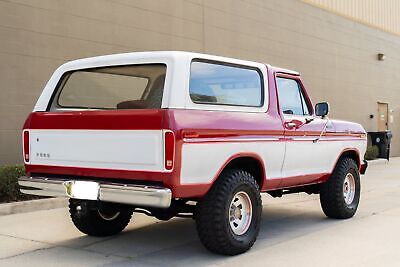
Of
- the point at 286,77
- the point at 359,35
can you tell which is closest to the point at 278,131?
the point at 286,77

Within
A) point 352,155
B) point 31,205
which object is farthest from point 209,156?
point 31,205

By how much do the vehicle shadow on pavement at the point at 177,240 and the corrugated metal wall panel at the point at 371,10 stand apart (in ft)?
41.1

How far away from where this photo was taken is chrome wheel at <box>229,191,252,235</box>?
5.45 metres

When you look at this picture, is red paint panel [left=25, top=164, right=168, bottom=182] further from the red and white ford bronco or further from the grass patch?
the grass patch

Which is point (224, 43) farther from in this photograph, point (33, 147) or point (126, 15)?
point (33, 147)

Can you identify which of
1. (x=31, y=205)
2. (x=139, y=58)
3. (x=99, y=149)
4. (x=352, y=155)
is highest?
(x=139, y=58)

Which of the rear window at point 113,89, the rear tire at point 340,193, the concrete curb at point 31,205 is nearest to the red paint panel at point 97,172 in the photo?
the rear window at point 113,89

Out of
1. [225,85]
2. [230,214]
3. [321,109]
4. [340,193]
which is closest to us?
[230,214]

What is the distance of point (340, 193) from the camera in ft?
24.0

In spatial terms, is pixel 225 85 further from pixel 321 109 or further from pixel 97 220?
pixel 97 220

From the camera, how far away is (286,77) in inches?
263

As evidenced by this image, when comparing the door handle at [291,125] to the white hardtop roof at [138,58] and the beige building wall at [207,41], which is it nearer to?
the white hardtop roof at [138,58]

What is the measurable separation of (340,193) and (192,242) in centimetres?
235

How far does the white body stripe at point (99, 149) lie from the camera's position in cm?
478
